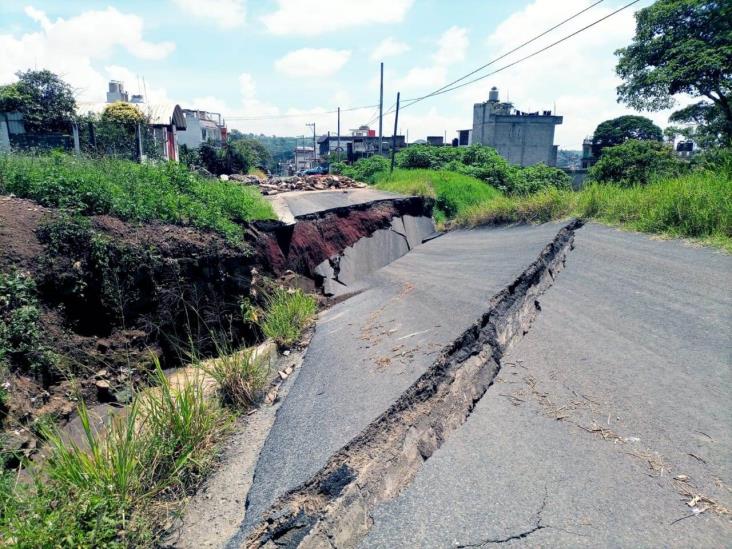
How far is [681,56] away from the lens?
16672 millimetres

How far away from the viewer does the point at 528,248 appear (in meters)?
7.05

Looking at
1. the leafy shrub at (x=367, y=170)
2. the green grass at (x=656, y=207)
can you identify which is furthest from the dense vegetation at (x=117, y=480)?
the leafy shrub at (x=367, y=170)

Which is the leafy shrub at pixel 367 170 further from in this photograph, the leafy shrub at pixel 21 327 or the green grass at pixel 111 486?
the green grass at pixel 111 486

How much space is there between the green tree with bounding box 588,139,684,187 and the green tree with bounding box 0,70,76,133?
19006mm

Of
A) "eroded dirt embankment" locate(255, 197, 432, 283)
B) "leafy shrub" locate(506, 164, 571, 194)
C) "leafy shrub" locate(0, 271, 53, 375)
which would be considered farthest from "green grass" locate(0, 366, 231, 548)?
"leafy shrub" locate(506, 164, 571, 194)

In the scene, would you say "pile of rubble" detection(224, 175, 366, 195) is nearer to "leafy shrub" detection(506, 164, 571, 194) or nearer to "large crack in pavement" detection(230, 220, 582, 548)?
"leafy shrub" detection(506, 164, 571, 194)

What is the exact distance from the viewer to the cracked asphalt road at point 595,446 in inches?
89.3

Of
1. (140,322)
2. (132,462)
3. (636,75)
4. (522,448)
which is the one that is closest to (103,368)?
(140,322)

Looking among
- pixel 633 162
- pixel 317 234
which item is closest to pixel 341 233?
pixel 317 234

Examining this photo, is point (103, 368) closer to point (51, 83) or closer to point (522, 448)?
point (522, 448)

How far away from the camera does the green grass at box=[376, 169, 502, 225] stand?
1423 centimetres

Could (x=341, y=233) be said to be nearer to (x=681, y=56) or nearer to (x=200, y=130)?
(x=681, y=56)

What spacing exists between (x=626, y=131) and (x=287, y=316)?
166 ft

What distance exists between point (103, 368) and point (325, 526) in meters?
4.17
